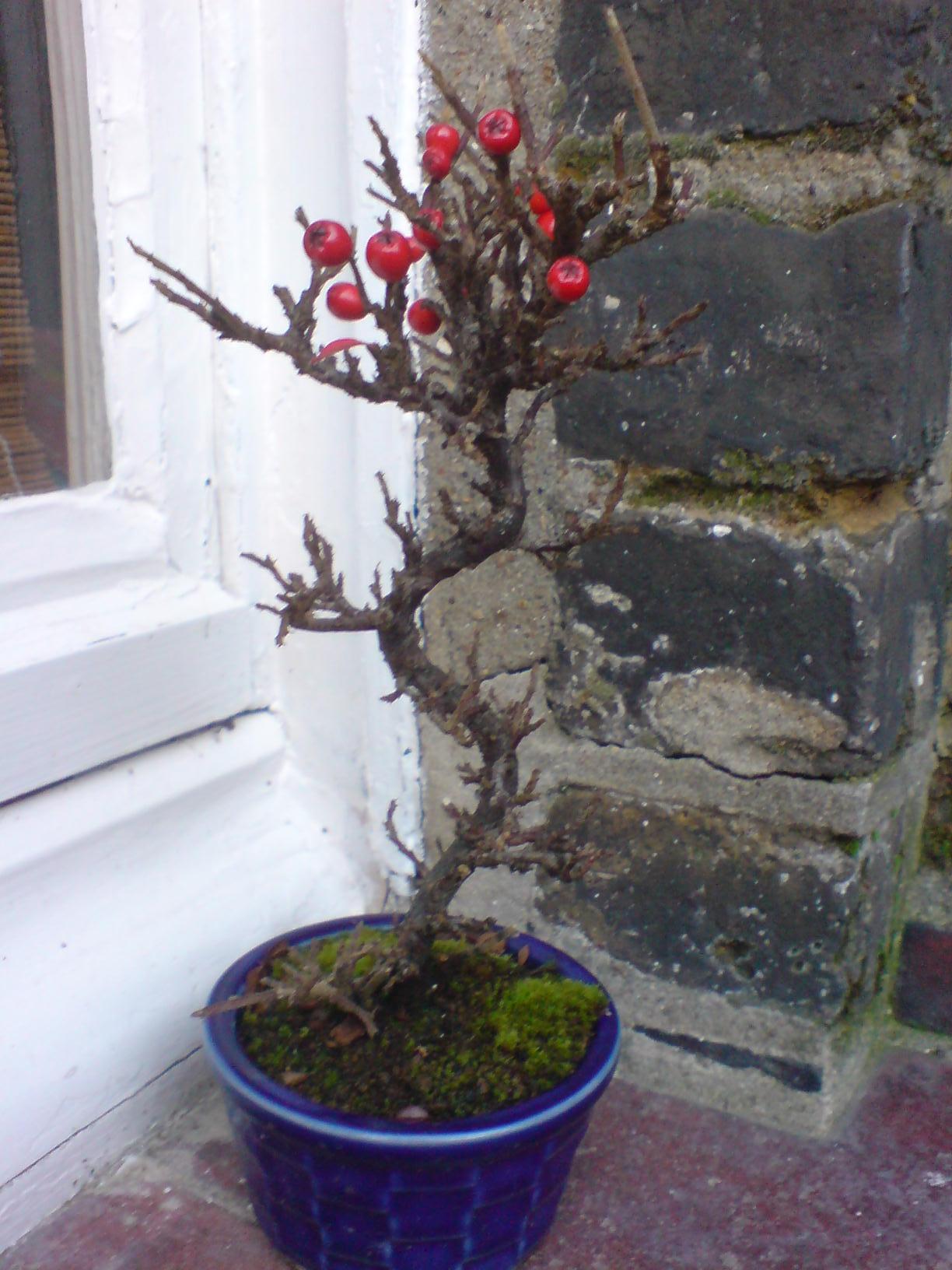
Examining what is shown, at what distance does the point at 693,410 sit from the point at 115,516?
577 mm

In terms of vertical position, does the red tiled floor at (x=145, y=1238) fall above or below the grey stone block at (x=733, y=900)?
below

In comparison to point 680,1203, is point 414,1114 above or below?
above

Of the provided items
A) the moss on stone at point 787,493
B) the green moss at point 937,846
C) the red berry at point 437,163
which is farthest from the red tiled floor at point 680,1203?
the red berry at point 437,163

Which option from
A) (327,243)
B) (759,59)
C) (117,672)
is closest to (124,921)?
(117,672)

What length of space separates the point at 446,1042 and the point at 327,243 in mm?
629

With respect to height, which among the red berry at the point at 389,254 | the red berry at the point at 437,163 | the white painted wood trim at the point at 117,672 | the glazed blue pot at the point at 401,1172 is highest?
the red berry at the point at 437,163

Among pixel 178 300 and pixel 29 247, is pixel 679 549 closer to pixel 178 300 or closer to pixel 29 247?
pixel 178 300

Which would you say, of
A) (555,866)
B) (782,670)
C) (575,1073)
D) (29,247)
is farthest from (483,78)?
(575,1073)

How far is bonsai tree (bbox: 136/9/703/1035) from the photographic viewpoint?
25.3 inches

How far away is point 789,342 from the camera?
0.96m

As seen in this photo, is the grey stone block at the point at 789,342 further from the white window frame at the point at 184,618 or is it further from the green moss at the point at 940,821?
the green moss at the point at 940,821

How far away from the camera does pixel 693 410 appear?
3.32 ft

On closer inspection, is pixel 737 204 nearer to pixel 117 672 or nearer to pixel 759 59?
pixel 759 59

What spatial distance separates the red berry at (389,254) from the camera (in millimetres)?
679
